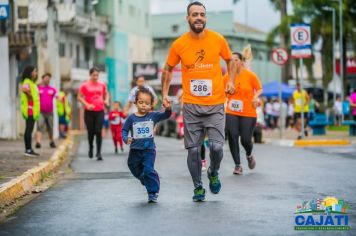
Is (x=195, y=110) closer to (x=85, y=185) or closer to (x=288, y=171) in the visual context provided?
(x=85, y=185)

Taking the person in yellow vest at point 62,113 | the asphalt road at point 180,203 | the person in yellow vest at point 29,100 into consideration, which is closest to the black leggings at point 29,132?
the person in yellow vest at point 29,100

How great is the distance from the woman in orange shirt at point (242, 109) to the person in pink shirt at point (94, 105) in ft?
15.9

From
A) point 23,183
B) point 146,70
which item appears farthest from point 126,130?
point 146,70

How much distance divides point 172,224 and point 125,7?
64.3 meters

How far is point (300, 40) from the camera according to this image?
26.3 metres

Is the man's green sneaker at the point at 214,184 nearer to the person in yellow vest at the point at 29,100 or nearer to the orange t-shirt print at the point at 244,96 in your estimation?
the orange t-shirt print at the point at 244,96

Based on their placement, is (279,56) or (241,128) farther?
(279,56)

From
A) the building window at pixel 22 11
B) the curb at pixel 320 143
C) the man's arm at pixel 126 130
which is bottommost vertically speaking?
the curb at pixel 320 143

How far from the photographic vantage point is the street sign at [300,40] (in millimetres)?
26094

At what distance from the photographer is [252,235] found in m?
7.17

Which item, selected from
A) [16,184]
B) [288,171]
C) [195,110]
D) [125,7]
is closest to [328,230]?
[195,110]

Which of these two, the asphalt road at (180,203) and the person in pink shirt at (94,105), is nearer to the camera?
the asphalt road at (180,203)

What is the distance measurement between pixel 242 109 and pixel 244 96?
0.20 meters

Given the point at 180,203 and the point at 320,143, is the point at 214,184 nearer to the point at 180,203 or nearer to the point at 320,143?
the point at 180,203
